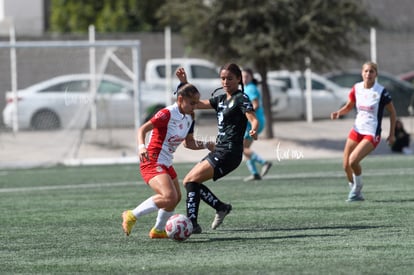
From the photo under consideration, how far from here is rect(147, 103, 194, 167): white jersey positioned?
34.0 feet

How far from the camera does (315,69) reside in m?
27.3

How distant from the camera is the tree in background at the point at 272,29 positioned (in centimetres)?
2636

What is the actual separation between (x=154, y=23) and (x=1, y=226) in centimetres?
2863

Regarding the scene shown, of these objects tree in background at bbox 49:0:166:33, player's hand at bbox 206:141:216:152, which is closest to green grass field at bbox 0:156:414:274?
player's hand at bbox 206:141:216:152

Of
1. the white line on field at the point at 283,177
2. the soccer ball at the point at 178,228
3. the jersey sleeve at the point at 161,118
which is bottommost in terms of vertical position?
the white line on field at the point at 283,177

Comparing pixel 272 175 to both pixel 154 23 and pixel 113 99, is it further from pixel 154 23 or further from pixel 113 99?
pixel 154 23

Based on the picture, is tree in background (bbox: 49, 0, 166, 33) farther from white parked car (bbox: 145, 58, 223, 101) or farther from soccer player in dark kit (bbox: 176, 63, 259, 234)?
soccer player in dark kit (bbox: 176, 63, 259, 234)

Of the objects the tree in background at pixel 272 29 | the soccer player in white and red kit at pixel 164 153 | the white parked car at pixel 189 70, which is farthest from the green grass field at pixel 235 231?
the white parked car at pixel 189 70

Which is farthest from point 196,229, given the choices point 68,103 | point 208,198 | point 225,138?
point 68,103

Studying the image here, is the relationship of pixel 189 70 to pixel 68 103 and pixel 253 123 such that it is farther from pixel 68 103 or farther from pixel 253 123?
pixel 253 123

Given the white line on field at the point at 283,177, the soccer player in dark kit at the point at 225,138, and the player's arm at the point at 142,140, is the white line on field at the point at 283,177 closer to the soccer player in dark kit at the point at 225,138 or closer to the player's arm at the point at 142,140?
the soccer player in dark kit at the point at 225,138

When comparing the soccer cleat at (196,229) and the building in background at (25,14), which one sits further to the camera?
the building in background at (25,14)

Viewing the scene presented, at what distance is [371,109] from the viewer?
13.9 metres

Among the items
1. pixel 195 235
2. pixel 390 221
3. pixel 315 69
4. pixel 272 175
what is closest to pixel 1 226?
pixel 195 235
